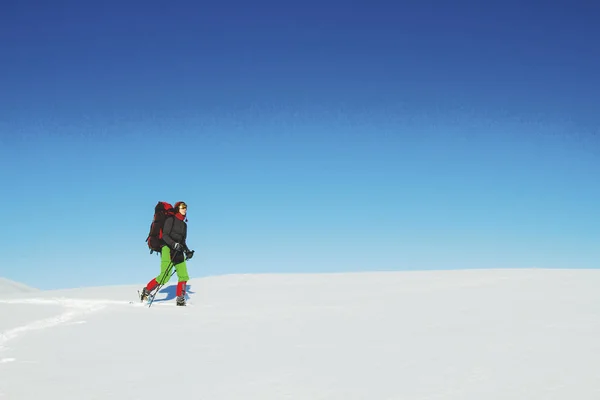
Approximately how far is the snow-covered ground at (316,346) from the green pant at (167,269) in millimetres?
536

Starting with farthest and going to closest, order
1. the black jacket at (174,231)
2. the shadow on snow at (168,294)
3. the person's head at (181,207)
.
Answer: the shadow on snow at (168,294), the person's head at (181,207), the black jacket at (174,231)

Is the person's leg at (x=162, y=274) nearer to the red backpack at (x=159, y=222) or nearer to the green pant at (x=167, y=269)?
the green pant at (x=167, y=269)

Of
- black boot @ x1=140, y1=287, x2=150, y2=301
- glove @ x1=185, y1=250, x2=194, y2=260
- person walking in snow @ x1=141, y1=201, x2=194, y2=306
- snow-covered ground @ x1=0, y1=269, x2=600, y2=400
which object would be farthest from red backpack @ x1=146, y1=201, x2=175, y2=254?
snow-covered ground @ x1=0, y1=269, x2=600, y2=400

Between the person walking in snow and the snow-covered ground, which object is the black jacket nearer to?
the person walking in snow

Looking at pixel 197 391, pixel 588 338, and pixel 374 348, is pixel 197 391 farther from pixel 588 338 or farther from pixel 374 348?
pixel 588 338

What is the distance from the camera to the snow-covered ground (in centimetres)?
413

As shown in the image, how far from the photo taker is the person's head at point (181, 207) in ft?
35.8

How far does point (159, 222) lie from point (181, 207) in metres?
0.56

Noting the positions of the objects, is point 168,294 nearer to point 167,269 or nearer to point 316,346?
point 167,269

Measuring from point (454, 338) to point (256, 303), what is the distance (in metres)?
5.06

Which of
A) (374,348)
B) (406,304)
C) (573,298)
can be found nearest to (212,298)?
(406,304)

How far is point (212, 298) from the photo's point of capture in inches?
453

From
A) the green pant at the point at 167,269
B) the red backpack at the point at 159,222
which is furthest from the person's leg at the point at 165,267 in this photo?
the red backpack at the point at 159,222

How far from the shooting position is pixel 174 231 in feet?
35.6
